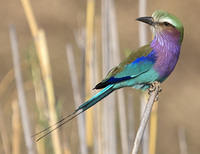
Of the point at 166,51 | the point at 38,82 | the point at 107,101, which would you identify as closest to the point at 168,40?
→ the point at 166,51

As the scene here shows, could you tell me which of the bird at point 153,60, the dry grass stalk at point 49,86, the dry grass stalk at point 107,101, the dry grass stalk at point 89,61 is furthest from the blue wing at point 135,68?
the dry grass stalk at point 49,86

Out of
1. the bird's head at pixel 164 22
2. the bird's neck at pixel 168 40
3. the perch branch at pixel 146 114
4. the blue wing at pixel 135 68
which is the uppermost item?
the bird's head at pixel 164 22

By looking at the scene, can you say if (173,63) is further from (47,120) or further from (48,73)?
(47,120)

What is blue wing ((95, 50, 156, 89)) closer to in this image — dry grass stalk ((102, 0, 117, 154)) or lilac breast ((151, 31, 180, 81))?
lilac breast ((151, 31, 180, 81))

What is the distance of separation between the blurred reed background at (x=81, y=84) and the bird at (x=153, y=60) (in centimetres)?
22

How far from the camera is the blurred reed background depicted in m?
1.87

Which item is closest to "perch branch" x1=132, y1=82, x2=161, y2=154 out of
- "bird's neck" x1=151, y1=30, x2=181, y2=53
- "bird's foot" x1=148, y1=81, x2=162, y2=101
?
"bird's foot" x1=148, y1=81, x2=162, y2=101

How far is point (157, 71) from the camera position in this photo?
4.91 feet

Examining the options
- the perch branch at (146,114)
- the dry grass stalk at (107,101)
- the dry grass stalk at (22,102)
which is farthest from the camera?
the dry grass stalk at (22,102)

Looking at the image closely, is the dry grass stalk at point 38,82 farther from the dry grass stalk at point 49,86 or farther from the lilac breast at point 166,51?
the lilac breast at point 166,51

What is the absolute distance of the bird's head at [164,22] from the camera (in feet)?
4.61

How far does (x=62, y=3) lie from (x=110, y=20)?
11.4ft

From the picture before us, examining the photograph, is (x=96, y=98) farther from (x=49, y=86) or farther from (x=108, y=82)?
(x=49, y=86)

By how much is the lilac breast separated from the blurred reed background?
0.28m
